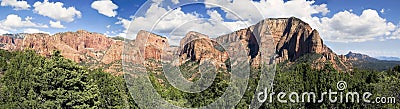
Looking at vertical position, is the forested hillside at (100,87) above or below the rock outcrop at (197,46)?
below

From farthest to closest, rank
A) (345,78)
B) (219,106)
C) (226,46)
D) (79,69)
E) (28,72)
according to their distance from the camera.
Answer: (345,78)
(28,72)
(79,69)
(219,106)
(226,46)

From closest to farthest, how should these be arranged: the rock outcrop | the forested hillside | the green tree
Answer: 1. the rock outcrop
2. the green tree
3. the forested hillside

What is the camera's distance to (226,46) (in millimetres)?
7645

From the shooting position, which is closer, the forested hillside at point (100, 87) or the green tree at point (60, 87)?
the green tree at point (60, 87)

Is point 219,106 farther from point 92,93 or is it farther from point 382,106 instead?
point 382,106

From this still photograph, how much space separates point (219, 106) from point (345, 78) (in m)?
20.3

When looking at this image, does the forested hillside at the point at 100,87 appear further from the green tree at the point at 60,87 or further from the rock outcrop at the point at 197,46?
the rock outcrop at the point at 197,46

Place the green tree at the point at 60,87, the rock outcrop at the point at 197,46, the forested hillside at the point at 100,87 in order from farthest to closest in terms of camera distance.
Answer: the forested hillside at the point at 100,87 < the green tree at the point at 60,87 < the rock outcrop at the point at 197,46

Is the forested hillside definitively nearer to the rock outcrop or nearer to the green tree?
the green tree

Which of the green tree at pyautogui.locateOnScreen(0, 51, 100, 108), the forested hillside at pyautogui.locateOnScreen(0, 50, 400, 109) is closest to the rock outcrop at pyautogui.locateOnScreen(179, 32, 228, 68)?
the forested hillside at pyautogui.locateOnScreen(0, 50, 400, 109)

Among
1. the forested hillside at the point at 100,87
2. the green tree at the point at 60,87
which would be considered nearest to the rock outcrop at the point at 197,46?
the forested hillside at the point at 100,87

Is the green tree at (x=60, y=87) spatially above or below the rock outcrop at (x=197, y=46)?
below

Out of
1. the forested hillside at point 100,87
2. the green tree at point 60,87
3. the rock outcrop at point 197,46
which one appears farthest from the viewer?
the forested hillside at point 100,87

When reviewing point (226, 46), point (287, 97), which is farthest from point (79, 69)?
point (287, 97)
